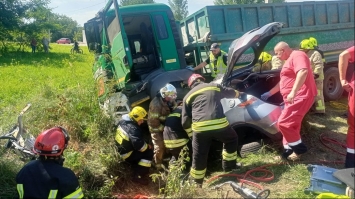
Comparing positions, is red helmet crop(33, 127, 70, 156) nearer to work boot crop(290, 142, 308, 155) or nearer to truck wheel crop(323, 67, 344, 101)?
work boot crop(290, 142, 308, 155)

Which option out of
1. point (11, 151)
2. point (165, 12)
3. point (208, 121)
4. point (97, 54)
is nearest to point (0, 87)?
point (97, 54)

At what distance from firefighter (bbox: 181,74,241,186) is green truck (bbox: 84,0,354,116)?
5.43ft

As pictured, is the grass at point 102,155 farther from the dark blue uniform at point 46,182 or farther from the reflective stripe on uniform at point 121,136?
the dark blue uniform at point 46,182

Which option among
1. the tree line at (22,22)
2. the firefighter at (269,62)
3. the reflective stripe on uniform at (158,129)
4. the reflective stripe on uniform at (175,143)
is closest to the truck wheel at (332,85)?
the firefighter at (269,62)

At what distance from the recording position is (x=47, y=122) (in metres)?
5.63

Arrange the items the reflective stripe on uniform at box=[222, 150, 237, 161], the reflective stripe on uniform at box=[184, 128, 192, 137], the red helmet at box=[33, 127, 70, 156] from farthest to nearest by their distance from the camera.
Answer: the reflective stripe on uniform at box=[184, 128, 192, 137] < the reflective stripe on uniform at box=[222, 150, 237, 161] < the red helmet at box=[33, 127, 70, 156]

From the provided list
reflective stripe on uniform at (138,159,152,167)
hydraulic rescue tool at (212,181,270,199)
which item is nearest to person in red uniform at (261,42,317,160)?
hydraulic rescue tool at (212,181,270,199)

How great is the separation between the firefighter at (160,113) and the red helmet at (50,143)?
1.89 meters

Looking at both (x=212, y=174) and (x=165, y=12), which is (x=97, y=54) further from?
(x=212, y=174)

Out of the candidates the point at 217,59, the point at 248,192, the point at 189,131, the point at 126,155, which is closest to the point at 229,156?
the point at 189,131

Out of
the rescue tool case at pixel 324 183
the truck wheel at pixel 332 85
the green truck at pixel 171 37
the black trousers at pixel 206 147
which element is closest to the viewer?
the rescue tool case at pixel 324 183

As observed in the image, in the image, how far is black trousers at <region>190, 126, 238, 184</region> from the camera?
3.92 meters

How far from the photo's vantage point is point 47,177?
2721 mm

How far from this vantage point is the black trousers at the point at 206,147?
154 inches
